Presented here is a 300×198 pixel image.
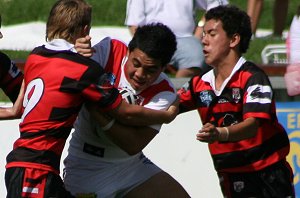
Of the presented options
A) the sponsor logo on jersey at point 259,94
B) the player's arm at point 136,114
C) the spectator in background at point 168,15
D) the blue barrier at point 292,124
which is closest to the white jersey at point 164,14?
the spectator in background at point 168,15

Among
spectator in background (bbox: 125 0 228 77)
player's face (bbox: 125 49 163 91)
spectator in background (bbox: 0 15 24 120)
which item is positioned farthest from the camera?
spectator in background (bbox: 125 0 228 77)

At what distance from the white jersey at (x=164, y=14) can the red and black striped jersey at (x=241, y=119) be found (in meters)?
2.58

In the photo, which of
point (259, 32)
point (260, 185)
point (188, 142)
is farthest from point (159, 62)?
point (259, 32)

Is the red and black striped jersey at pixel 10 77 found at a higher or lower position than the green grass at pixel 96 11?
higher

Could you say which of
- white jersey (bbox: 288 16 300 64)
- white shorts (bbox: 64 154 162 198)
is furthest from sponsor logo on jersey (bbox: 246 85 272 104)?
white jersey (bbox: 288 16 300 64)

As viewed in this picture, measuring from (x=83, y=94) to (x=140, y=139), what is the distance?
45 centimetres

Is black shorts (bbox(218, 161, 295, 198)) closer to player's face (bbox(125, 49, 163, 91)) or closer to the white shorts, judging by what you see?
the white shorts

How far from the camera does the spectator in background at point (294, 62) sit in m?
7.38

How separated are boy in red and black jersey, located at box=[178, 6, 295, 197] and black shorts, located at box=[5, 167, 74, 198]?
97 cm

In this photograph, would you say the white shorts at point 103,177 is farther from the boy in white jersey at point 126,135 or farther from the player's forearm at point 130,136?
the player's forearm at point 130,136

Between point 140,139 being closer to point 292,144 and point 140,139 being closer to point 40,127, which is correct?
point 40,127

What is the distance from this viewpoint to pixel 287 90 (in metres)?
7.41

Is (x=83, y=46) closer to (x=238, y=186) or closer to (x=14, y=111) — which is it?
(x=14, y=111)

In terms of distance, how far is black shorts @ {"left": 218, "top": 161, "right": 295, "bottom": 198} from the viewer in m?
6.25
